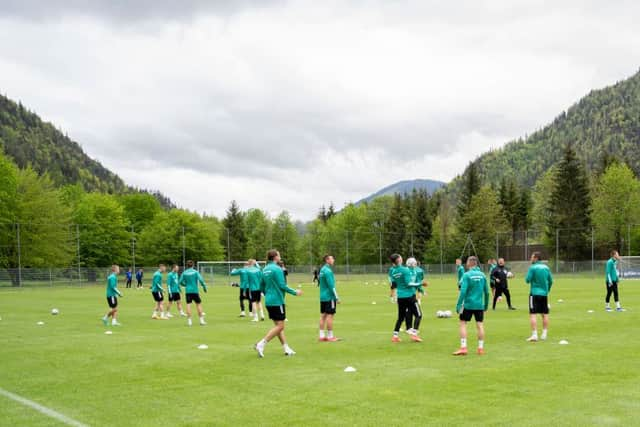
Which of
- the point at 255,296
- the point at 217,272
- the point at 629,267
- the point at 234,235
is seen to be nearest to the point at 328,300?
the point at 255,296

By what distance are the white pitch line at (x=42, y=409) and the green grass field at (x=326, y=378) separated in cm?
11

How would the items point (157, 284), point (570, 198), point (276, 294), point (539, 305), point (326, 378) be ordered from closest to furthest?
1. point (326, 378)
2. point (276, 294)
3. point (539, 305)
4. point (157, 284)
5. point (570, 198)

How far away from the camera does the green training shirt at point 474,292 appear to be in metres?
13.3

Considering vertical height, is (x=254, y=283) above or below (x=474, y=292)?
below

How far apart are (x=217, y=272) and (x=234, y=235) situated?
2998 centimetres

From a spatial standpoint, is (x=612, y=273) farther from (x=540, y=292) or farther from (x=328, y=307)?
(x=328, y=307)

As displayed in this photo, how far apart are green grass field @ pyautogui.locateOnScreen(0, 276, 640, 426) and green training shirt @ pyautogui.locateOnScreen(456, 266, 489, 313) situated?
3.46ft

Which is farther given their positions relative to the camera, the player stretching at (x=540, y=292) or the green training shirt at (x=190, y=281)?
the green training shirt at (x=190, y=281)

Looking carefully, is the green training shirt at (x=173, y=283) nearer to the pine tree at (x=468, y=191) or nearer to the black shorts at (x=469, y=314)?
the black shorts at (x=469, y=314)

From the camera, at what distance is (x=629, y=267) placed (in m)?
56.6

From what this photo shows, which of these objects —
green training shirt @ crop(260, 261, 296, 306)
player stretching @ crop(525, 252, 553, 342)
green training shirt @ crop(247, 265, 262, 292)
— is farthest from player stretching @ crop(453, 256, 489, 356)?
green training shirt @ crop(247, 265, 262, 292)

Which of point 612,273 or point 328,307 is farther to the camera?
point 612,273

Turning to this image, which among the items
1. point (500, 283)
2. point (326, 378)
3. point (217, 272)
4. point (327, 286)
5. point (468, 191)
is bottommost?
point (217, 272)

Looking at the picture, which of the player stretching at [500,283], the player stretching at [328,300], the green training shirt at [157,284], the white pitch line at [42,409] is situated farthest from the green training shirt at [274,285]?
the player stretching at [500,283]
